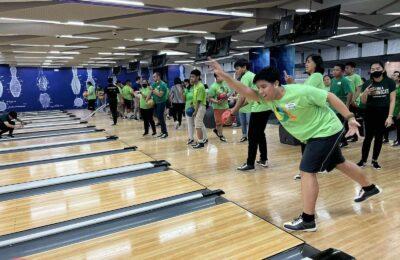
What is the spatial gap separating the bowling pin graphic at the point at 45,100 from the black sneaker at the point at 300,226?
739 inches

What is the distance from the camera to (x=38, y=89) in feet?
60.5

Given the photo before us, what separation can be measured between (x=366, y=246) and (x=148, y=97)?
5395mm

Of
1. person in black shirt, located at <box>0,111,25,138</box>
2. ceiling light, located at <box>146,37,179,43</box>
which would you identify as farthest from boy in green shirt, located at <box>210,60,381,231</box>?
ceiling light, located at <box>146,37,179,43</box>

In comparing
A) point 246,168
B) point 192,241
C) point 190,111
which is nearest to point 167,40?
point 190,111

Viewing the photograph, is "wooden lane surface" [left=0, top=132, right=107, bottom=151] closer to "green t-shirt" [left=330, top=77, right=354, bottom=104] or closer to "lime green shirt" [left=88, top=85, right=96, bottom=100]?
"green t-shirt" [left=330, top=77, right=354, bottom=104]

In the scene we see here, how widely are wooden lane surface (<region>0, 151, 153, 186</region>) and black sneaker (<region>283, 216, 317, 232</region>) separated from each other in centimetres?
270

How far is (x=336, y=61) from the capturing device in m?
14.7

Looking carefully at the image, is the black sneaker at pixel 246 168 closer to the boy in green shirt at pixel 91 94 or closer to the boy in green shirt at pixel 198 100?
the boy in green shirt at pixel 198 100

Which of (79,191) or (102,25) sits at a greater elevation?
(102,25)

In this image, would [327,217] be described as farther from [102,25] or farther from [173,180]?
[102,25]

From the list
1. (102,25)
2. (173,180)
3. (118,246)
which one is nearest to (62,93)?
(102,25)

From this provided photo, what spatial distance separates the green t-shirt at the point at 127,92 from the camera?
10.5 metres

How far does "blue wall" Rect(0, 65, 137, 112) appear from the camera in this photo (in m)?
17.4

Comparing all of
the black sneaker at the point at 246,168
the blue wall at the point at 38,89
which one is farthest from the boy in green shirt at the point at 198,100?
the blue wall at the point at 38,89
